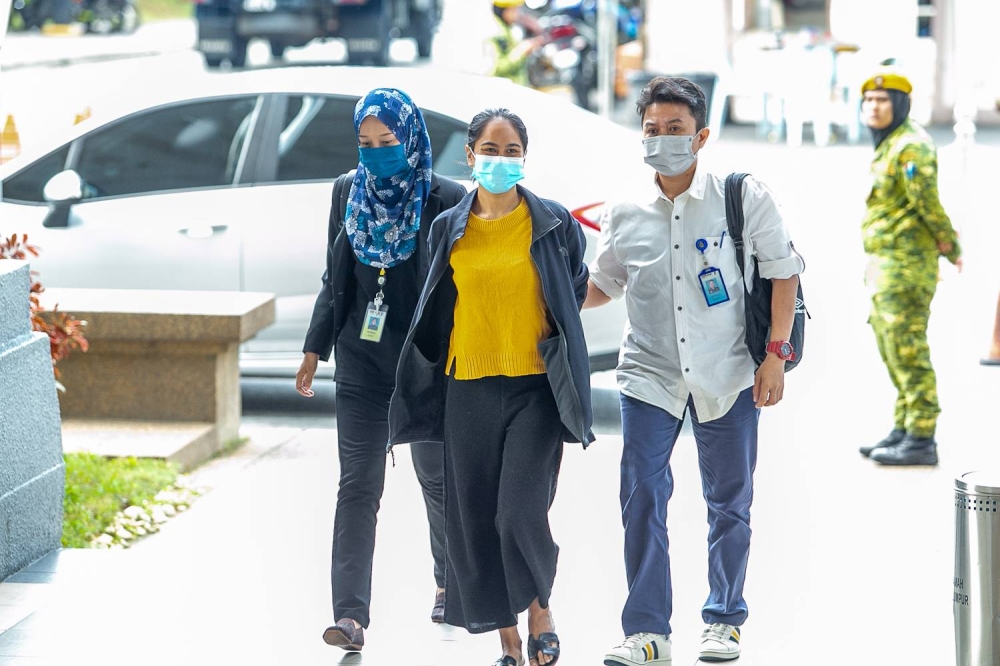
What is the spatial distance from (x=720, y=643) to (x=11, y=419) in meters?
2.77

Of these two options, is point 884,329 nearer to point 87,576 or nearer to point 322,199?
point 322,199

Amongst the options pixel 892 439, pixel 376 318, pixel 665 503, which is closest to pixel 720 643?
pixel 665 503

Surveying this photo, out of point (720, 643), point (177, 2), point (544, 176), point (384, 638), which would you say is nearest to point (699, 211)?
point (720, 643)

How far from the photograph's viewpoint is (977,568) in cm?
462

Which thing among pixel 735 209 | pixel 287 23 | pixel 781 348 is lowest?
pixel 781 348

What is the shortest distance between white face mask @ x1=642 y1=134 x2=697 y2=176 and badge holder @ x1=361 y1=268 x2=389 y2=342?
92cm

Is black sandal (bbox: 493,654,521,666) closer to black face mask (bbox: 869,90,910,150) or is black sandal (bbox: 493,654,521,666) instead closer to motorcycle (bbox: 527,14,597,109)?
black face mask (bbox: 869,90,910,150)

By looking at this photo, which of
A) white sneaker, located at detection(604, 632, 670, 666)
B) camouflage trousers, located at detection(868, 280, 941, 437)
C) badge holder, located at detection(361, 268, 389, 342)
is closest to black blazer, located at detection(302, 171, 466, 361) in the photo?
badge holder, located at detection(361, 268, 389, 342)

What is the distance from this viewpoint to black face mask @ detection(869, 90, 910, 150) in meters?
7.32

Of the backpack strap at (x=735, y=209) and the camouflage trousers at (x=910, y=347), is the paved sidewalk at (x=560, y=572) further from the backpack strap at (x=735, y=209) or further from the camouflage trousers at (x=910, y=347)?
the backpack strap at (x=735, y=209)

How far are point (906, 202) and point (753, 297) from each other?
2.72 metres

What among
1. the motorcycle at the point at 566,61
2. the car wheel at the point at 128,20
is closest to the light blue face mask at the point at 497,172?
the motorcycle at the point at 566,61

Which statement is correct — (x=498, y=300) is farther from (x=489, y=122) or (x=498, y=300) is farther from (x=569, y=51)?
(x=569, y=51)

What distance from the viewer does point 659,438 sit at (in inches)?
195
